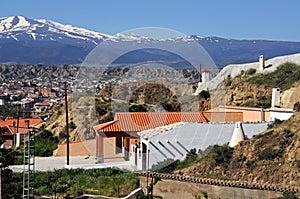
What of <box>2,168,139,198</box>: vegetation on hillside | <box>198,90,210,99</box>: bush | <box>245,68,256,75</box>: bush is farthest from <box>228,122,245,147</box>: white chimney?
<box>245,68,256,75</box>: bush

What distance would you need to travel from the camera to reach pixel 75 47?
7038 centimetres

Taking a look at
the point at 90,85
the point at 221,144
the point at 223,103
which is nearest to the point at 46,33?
the point at 90,85

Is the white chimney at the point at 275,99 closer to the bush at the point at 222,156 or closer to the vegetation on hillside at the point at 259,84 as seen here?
the vegetation on hillside at the point at 259,84

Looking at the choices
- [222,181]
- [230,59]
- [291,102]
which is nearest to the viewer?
[222,181]

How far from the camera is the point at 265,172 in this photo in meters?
13.2

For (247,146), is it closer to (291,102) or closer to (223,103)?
(291,102)

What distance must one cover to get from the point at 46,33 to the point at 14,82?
50.7m

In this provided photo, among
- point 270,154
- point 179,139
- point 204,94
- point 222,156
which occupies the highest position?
point 204,94

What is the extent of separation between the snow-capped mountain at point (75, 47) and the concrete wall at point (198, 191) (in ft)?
14.3

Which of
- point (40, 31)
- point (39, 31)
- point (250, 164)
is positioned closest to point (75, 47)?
point (250, 164)

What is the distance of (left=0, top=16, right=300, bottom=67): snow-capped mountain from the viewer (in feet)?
101

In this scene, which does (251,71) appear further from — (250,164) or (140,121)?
(250,164)

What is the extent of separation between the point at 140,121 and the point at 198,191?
562 cm

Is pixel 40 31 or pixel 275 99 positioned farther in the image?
pixel 40 31
